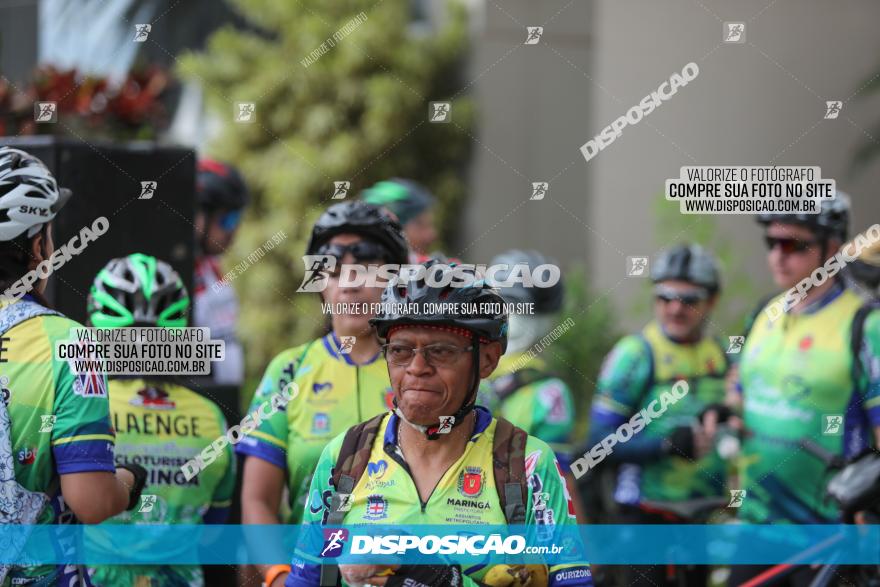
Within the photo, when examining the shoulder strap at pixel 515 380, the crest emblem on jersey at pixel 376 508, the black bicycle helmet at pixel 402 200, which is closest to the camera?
the crest emblem on jersey at pixel 376 508

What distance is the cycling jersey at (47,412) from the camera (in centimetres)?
383

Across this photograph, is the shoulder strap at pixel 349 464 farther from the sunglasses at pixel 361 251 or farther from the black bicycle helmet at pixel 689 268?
the black bicycle helmet at pixel 689 268

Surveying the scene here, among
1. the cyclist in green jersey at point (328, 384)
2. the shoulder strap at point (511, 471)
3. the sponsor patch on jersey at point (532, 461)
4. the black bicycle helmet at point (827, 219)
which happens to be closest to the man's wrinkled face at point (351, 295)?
the cyclist in green jersey at point (328, 384)

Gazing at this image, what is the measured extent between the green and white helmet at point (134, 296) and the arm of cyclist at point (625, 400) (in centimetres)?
284

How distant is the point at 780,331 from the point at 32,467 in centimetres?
357

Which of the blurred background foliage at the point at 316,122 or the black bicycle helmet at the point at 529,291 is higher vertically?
the blurred background foliage at the point at 316,122

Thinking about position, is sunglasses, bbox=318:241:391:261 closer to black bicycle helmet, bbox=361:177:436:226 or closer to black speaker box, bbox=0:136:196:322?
black speaker box, bbox=0:136:196:322

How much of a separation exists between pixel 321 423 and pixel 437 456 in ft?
3.62

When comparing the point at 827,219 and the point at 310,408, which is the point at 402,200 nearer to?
the point at 827,219

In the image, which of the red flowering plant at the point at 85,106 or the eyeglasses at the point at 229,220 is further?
the eyeglasses at the point at 229,220

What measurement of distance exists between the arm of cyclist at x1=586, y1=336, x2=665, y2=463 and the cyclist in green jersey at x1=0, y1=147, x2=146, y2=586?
3.43 metres

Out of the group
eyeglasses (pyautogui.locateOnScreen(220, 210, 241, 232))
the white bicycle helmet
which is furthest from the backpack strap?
eyeglasses (pyautogui.locateOnScreen(220, 210, 241, 232))

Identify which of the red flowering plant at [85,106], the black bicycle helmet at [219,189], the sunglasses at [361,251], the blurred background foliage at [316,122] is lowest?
the sunglasses at [361,251]

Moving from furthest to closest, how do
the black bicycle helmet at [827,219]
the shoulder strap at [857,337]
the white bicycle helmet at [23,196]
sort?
the black bicycle helmet at [827,219] → the shoulder strap at [857,337] → the white bicycle helmet at [23,196]
